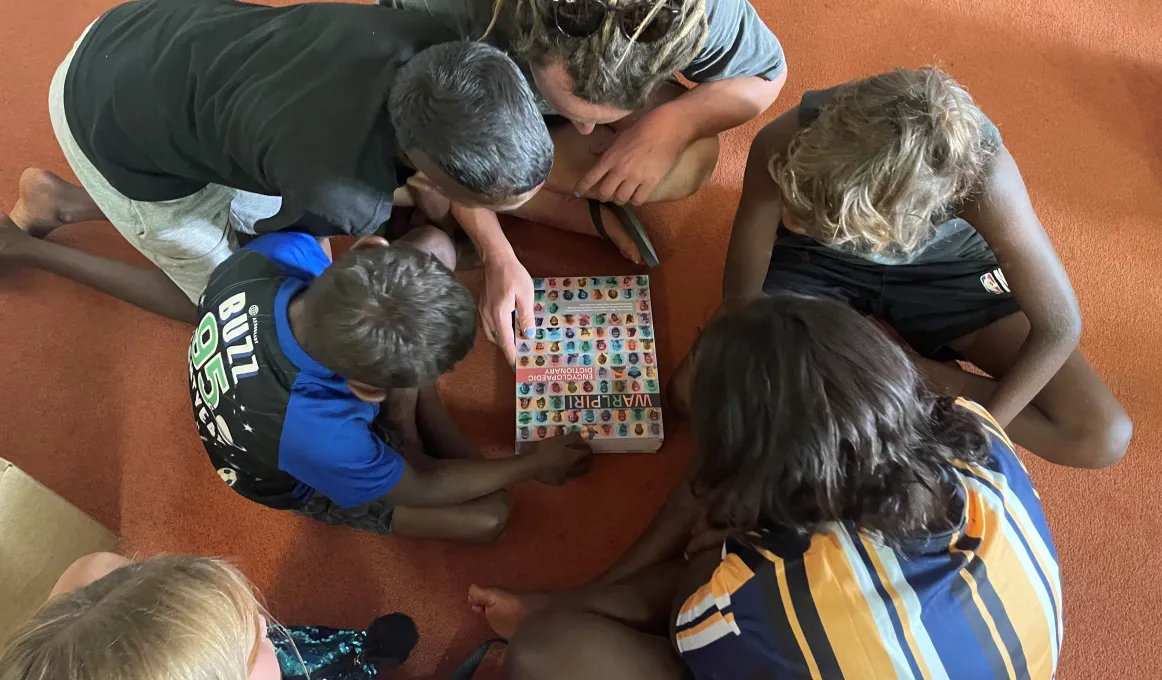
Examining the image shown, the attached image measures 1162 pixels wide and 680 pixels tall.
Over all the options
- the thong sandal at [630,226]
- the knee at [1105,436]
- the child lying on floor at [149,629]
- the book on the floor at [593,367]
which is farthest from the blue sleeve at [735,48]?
the child lying on floor at [149,629]

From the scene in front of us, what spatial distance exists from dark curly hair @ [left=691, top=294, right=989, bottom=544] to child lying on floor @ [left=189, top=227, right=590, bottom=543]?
317 millimetres

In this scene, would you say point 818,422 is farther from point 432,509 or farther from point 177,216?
point 177,216

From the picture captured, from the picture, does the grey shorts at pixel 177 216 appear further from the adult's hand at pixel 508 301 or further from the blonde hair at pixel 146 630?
the blonde hair at pixel 146 630

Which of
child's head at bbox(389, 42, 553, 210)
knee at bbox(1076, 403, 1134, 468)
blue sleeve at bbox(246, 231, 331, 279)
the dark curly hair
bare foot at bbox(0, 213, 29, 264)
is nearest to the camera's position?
the dark curly hair

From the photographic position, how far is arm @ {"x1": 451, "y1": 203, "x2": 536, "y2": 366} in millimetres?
→ 1093

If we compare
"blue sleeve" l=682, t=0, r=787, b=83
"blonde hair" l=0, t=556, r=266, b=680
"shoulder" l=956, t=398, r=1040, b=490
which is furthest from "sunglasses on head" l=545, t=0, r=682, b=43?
"blonde hair" l=0, t=556, r=266, b=680

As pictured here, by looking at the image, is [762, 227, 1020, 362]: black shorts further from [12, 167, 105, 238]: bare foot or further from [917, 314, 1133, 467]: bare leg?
[12, 167, 105, 238]: bare foot

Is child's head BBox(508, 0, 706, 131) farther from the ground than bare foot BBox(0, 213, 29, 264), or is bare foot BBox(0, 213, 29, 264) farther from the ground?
child's head BBox(508, 0, 706, 131)

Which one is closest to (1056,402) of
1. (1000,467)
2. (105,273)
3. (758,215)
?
(1000,467)

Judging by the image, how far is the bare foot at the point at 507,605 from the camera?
3.19ft

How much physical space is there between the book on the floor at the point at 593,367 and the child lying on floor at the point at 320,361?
179 mm

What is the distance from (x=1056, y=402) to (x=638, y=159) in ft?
2.28

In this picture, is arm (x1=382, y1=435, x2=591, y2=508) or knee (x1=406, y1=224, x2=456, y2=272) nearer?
arm (x1=382, y1=435, x2=591, y2=508)

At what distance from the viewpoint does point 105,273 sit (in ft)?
3.85
